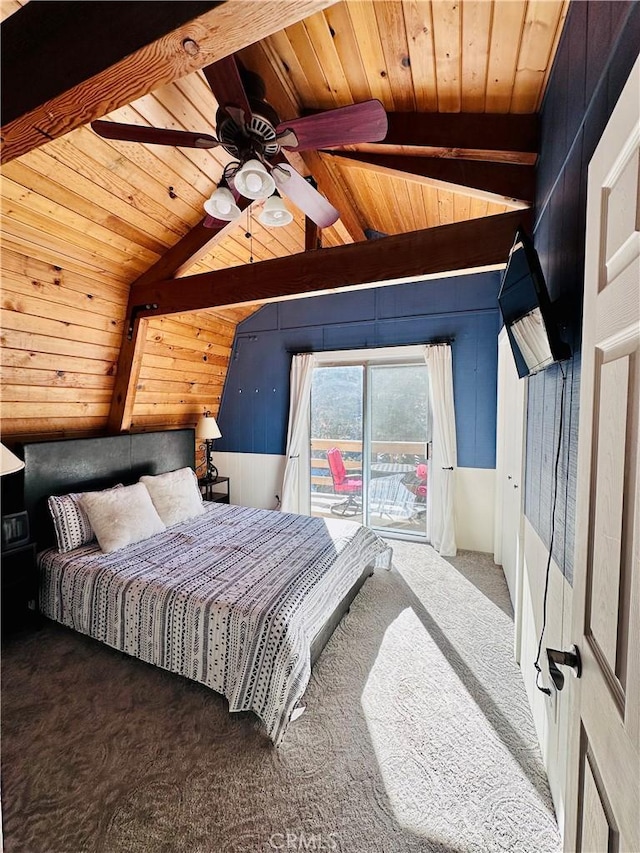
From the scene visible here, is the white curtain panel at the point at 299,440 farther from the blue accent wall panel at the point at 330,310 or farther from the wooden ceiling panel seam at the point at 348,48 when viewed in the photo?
the wooden ceiling panel seam at the point at 348,48

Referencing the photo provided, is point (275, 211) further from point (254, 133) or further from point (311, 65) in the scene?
point (311, 65)

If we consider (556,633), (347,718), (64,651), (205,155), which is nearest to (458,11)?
(205,155)

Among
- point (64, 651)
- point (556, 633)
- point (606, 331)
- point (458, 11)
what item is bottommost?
point (64, 651)

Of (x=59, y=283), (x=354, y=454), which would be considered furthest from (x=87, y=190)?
Answer: (x=354, y=454)

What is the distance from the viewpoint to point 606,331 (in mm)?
734

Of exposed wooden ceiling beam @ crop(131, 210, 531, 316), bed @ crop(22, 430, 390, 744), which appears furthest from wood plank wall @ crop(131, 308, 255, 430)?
bed @ crop(22, 430, 390, 744)

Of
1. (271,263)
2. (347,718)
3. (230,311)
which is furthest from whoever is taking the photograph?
(230,311)

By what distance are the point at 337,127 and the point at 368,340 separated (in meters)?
2.80

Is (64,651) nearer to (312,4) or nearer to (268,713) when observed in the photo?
(268,713)

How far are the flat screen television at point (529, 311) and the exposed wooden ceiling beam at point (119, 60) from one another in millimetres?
906

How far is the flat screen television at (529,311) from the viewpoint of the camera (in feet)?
3.93

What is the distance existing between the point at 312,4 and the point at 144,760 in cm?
261

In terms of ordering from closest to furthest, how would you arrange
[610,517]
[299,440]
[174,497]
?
1. [610,517]
2. [174,497]
3. [299,440]

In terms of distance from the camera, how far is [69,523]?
2.61m
